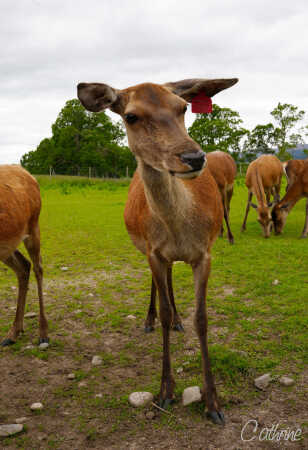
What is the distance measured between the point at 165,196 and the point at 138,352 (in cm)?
179

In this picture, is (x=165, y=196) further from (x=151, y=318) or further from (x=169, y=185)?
(x=151, y=318)

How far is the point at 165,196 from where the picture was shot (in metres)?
2.85

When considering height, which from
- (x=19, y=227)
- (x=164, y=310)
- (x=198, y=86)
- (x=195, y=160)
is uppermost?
(x=198, y=86)

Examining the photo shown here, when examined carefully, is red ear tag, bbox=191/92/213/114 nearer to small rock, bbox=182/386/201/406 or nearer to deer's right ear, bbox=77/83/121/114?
deer's right ear, bbox=77/83/121/114

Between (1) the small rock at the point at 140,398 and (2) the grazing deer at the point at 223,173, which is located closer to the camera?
(1) the small rock at the point at 140,398

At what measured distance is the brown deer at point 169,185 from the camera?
2.50 metres

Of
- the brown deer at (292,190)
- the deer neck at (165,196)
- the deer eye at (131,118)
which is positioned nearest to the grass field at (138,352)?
the deer neck at (165,196)

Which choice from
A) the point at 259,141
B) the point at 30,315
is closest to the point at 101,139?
the point at 259,141

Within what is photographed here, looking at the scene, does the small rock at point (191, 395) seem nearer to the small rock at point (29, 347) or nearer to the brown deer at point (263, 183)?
the small rock at point (29, 347)

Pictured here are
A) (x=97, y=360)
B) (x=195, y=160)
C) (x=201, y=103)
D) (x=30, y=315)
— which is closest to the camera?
(x=195, y=160)

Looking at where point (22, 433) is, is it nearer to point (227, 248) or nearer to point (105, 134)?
point (227, 248)

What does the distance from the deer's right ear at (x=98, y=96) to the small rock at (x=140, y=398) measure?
2270mm

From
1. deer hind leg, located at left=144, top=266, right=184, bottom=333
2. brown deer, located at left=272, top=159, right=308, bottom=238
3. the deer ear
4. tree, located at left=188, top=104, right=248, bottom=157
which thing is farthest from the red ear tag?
tree, located at left=188, top=104, right=248, bottom=157

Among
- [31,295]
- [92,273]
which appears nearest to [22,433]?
Result: [31,295]
